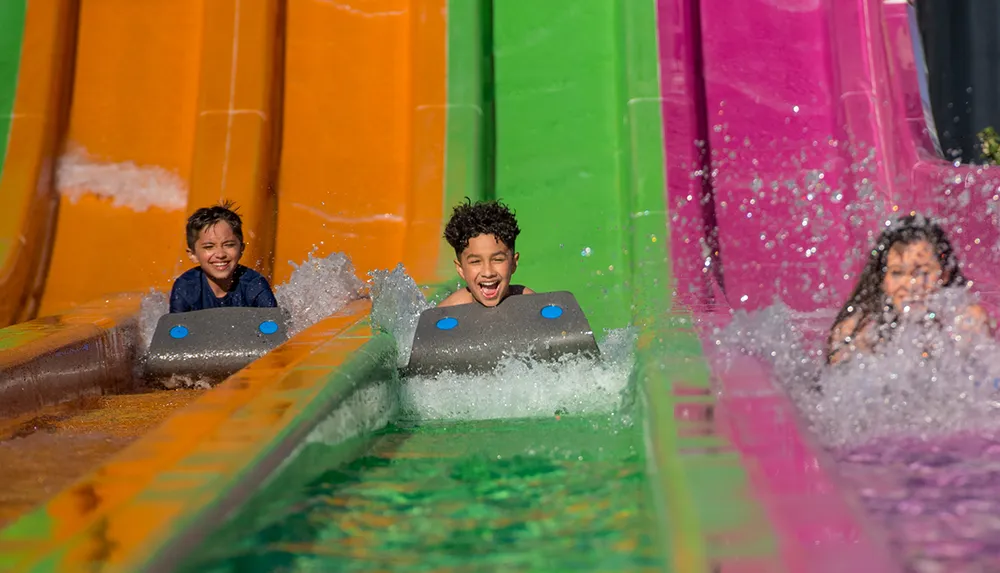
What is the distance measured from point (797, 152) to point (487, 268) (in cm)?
200

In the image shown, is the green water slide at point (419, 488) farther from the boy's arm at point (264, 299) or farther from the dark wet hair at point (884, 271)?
the boy's arm at point (264, 299)

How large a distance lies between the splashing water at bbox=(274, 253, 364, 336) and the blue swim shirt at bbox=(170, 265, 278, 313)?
0.17m

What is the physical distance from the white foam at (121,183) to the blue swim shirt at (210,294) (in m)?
1.08

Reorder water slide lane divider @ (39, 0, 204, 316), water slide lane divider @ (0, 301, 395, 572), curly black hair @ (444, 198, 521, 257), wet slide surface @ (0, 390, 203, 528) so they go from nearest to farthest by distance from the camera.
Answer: water slide lane divider @ (0, 301, 395, 572), wet slide surface @ (0, 390, 203, 528), curly black hair @ (444, 198, 521, 257), water slide lane divider @ (39, 0, 204, 316)

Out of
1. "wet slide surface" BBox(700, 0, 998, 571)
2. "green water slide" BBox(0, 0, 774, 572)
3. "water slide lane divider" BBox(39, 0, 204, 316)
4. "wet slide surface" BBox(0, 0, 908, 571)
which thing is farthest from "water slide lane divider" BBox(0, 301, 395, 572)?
"water slide lane divider" BBox(39, 0, 204, 316)

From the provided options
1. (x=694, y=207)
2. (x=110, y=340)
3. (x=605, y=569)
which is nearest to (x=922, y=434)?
(x=605, y=569)

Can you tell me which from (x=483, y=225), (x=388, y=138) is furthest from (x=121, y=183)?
(x=483, y=225)

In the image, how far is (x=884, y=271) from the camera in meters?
2.79

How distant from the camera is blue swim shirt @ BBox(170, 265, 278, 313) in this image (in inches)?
151

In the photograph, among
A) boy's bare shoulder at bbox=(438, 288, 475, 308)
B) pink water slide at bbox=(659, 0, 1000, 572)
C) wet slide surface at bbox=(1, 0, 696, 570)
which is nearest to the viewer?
boy's bare shoulder at bbox=(438, 288, 475, 308)

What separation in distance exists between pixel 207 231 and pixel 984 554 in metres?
3.00

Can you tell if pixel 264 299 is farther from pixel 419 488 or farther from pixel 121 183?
pixel 419 488

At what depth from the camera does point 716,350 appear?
8.76ft

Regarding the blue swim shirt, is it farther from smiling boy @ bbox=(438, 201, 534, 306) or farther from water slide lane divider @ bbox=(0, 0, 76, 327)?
water slide lane divider @ bbox=(0, 0, 76, 327)
